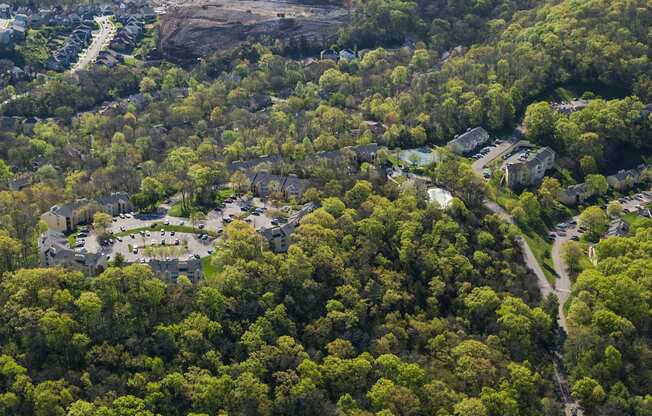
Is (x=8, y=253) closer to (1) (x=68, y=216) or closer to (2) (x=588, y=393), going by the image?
(1) (x=68, y=216)

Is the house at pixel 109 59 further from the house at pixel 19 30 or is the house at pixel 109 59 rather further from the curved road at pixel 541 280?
the curved road at pixel 541 280

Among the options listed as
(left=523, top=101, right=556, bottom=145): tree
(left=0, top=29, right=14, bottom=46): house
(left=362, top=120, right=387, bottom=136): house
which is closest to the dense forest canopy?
(left=523, top=101, right=556, bottom=145): tree

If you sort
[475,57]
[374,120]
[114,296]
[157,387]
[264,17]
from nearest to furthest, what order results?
[157,387], [114,296], [374,120], [475,57], [264,17]

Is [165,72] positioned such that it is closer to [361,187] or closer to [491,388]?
[361,187]

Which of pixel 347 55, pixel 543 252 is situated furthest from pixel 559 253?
pixel 347 55

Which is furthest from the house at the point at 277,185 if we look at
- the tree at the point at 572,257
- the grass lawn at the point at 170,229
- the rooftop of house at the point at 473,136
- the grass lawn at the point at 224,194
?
the tree at the point at 572,257

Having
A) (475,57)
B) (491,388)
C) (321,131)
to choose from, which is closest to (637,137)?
(475,57)

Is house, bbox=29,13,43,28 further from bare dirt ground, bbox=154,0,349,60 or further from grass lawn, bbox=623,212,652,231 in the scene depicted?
grass lawn, bbox=623,212,652,231

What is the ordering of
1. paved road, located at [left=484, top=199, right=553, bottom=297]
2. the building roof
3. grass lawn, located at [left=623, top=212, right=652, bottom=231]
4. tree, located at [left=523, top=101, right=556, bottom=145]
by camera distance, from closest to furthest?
1. paved road, located at [left=484, top=199, right=553, bottom=297]
2. grass lawn, located at [left=623, top=212, right=652, bottom=231]
3. the building roof
4. tree, located at [left=523, top=101, right=556, bottom=145]
